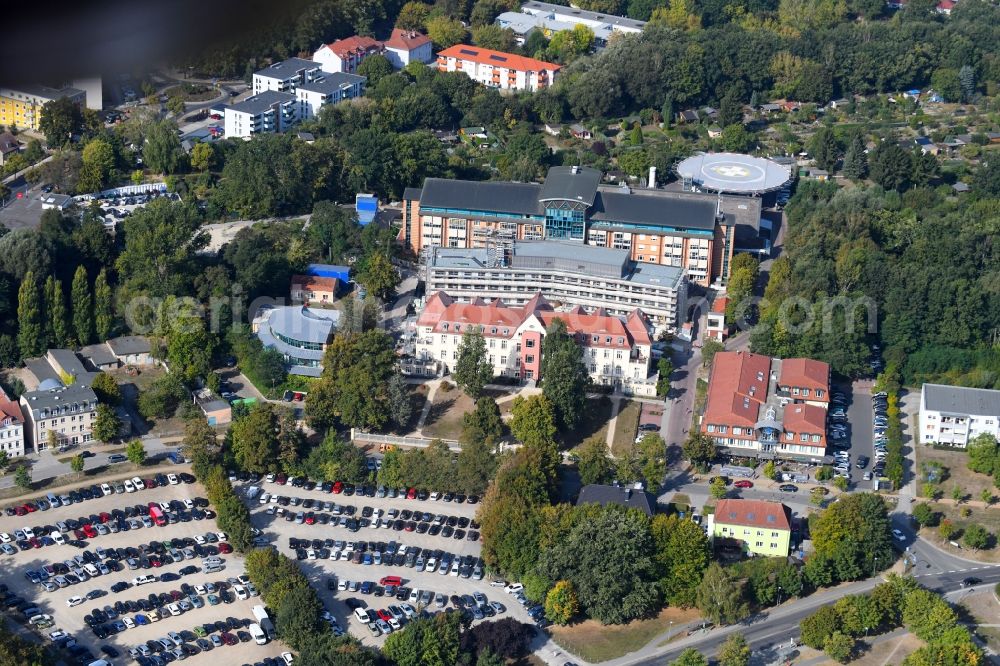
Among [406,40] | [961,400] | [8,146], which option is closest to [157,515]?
[961,400]

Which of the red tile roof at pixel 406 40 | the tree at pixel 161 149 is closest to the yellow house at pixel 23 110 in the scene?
the tree at pixel 161 149

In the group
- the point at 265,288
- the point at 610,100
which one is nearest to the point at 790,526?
the point at 265,288

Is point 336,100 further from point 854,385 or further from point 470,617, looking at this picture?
point 470,617

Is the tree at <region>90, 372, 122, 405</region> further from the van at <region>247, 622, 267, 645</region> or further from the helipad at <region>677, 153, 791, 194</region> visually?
the helipad at <region>677, 153, 791, 194</region>

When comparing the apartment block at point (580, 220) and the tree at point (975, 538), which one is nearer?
the tree at point (975, 538)

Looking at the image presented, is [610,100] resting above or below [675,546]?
above

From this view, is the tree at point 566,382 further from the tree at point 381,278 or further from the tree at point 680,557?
the tree at point 381,278

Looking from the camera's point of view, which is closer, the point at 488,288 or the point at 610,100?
the point at 488,288
